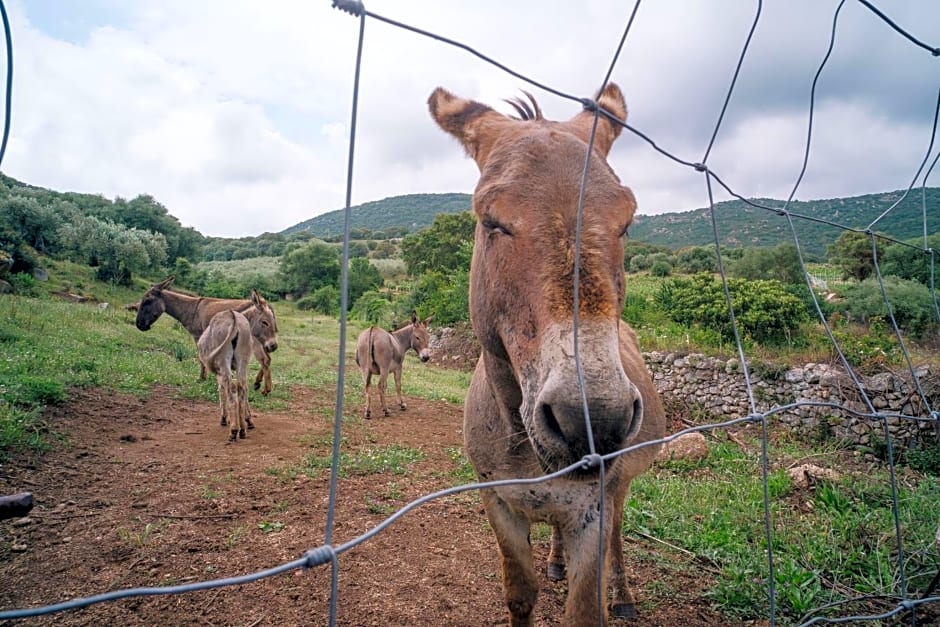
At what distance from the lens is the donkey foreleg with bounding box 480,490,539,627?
2.69m

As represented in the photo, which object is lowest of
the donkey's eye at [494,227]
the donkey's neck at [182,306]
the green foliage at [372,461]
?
the green foliage at [372,461]

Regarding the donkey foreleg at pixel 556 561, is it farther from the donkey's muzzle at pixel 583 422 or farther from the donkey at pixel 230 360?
the donkey at pixel 230 360

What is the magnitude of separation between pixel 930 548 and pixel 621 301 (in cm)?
381

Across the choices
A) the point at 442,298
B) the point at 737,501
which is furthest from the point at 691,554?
the point at 442,298

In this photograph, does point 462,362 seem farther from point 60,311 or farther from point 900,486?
point 900,486

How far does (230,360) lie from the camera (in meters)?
8.12

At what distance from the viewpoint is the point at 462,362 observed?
72.8ft

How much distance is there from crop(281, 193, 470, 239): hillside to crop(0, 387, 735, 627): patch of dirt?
71.8m

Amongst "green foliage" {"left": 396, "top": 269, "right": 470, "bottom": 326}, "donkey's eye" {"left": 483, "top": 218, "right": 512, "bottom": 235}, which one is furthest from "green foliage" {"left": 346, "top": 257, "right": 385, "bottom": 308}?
"donkey's eye" {"left": 483, "top": 218, "right": 512, "bottom": 235}

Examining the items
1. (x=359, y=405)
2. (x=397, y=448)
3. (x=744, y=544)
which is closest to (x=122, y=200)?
(x=359, y=405)

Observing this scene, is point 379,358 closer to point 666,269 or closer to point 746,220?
point 666,269

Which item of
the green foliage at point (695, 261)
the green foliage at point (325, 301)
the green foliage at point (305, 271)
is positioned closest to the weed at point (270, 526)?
the green foliage at point (695, 261)

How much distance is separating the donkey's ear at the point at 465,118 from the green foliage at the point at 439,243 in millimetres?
31264

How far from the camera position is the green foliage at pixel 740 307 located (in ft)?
45.6
